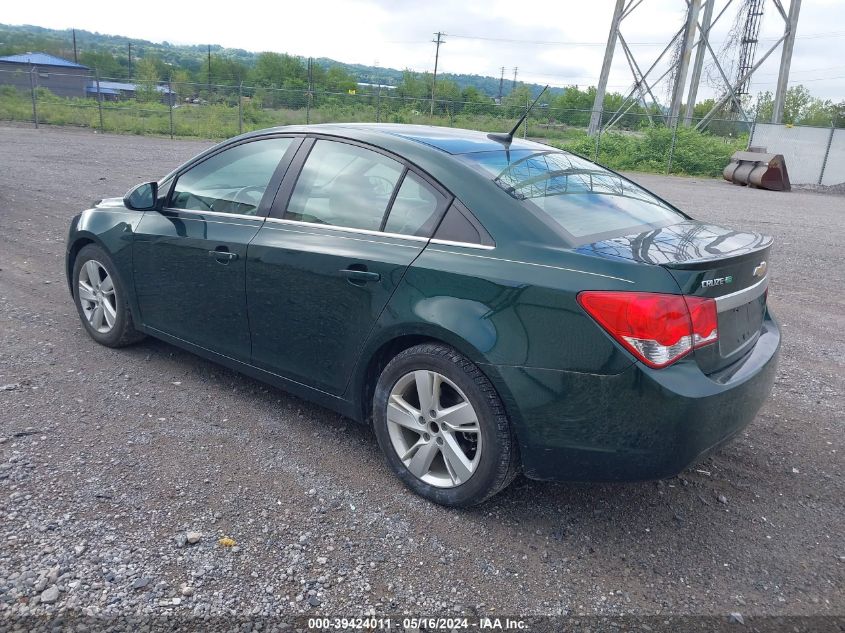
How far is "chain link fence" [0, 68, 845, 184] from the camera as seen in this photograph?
84.5 ft

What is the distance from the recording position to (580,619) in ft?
8.59

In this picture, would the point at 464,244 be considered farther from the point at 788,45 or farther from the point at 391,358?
the point at 788,45

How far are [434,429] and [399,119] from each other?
29.4 metres

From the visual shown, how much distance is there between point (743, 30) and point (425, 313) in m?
48.1

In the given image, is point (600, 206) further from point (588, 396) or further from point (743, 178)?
point (743, 178)

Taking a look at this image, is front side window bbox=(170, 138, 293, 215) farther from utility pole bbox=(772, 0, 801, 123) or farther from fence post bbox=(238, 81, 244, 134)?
utility pole bbox=(772, 0, 801, 123)

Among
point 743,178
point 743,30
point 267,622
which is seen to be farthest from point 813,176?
point 267,622

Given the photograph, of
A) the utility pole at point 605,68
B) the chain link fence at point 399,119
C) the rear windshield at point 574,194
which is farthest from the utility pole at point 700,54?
the rear windshield at point 574,194

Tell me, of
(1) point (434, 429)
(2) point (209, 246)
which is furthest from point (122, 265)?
(1) point (434, 429)

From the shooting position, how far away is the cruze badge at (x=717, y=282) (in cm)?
283

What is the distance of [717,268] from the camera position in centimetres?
289

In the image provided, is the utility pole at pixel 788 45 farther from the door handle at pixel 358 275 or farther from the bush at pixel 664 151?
the door handle at pixel 358 275

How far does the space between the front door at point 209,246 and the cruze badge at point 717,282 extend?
2.28 meters

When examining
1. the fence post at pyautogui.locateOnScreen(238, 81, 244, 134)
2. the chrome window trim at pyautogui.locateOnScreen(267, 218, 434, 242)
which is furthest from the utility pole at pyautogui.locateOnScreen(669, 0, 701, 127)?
the chrome window trim at pyautogui.locateOnScreen(267, 218, 434, 242)
